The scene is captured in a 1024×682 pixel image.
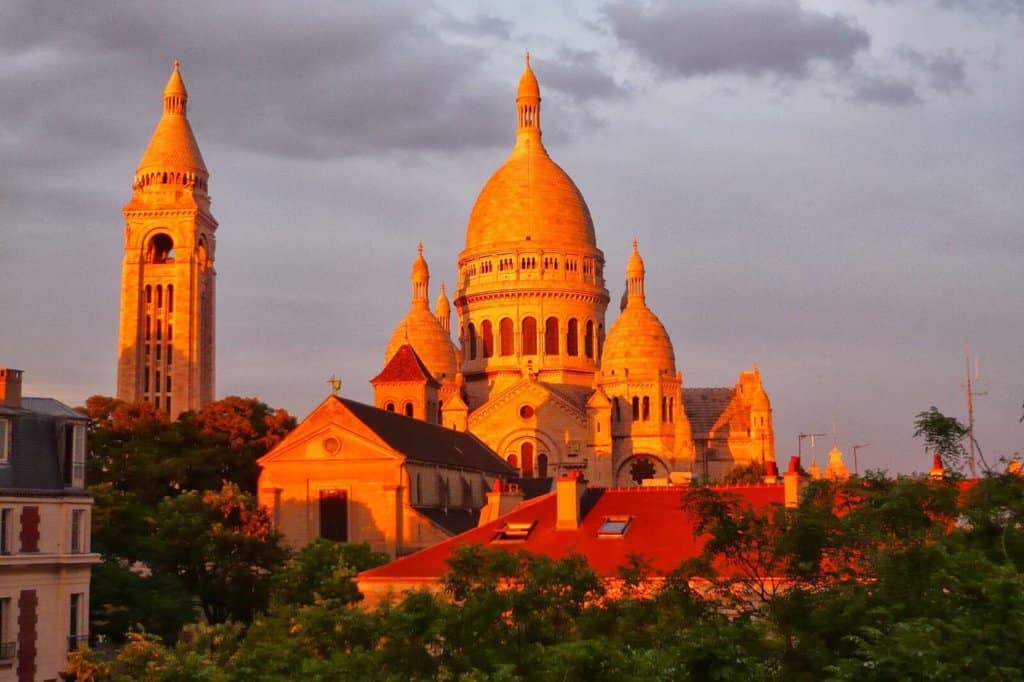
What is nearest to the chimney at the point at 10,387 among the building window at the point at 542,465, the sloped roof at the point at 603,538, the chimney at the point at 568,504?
the sloped roof at the point at 603,538

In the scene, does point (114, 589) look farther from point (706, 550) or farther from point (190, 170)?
point (190, 170)

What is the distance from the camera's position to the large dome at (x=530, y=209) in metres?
137

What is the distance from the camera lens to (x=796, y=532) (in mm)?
28562

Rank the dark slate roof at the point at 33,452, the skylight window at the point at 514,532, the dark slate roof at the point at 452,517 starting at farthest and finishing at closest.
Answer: the dark slate roof at the point at 452,517
the dark slate roof at the point at 33,452
the skylight window at the point at 514,532

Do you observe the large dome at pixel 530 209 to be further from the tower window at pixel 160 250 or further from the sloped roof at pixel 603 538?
the sloped roof at pixel 603 538

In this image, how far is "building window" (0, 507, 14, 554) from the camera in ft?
148

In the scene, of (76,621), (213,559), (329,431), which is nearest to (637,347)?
(329,431)

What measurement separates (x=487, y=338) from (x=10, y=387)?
291ft

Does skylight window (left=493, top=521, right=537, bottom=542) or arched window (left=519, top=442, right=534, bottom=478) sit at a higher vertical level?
arched window (left=519, top=442, right=534, bottom=478)

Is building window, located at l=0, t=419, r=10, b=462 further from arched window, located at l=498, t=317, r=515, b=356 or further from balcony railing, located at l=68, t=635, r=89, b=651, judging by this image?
arched window, located at l=498, t=317, r=515, b=356

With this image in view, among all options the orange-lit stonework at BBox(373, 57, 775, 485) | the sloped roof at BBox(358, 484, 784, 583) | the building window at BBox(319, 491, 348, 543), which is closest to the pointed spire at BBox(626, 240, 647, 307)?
the orange-lit stonework at BBox(373, 57, 775, 485)

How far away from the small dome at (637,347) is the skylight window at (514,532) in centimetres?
7902

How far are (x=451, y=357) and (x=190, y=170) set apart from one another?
2735 cm

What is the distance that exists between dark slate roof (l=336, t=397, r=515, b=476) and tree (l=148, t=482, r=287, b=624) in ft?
53.1
